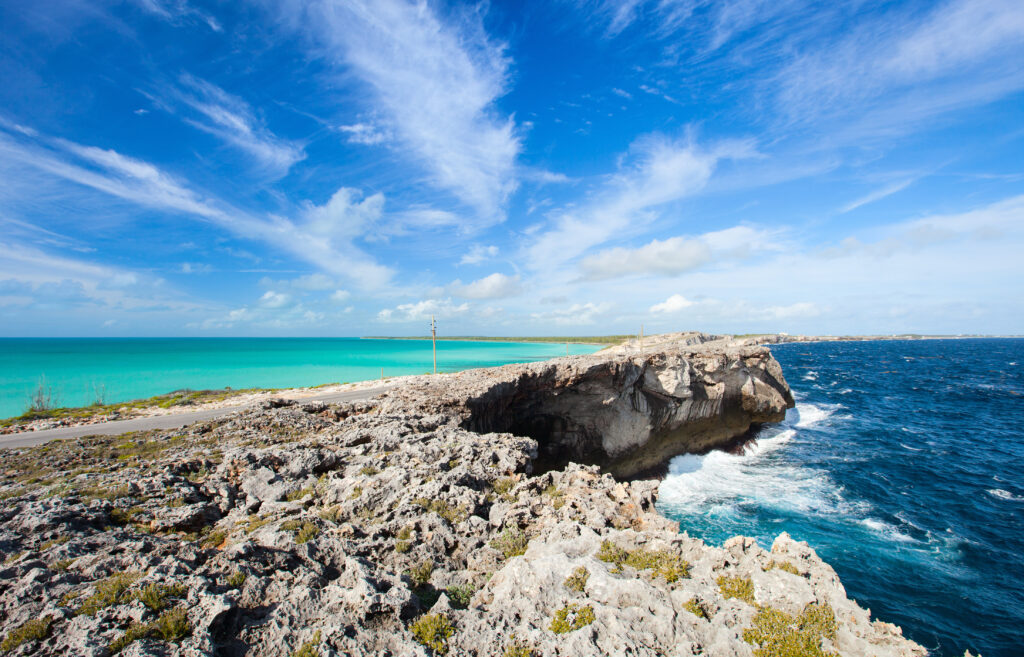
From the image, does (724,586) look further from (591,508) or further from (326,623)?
(326,623)

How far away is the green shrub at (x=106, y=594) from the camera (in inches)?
226

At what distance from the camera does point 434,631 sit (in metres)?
6.02

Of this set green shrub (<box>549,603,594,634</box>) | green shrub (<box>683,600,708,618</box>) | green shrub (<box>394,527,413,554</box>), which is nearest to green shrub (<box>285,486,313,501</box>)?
green shrub (<box>394,527,413,554</box>)

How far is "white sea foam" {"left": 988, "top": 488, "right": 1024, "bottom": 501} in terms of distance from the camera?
2241 centimetres

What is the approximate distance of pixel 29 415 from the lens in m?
25.4

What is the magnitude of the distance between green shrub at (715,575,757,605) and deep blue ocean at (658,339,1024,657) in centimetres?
1308

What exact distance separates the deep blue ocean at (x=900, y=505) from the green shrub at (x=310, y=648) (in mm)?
18870

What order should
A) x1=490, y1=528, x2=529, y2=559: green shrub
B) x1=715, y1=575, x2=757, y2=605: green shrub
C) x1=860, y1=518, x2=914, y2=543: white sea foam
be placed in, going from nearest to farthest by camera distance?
x1=715, y1=575, x2=757, y2=605: green shrub
x1=490, y1=528, x2=529, y2=559: green shrub
x1=860, y1=518, x2=914, y2=543: white sea foam

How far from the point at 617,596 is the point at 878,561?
18954 millimetres

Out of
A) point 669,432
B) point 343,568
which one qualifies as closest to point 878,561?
point 669,432

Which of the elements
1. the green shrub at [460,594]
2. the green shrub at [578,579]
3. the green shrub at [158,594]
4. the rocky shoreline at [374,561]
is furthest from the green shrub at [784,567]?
the green shrub at [158,594]

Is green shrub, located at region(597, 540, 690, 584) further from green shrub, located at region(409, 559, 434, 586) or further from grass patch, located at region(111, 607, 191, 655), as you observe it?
grass patch, located at region(111, 607, 191, 655)

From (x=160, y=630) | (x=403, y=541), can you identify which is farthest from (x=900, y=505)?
(x=160, y=630)

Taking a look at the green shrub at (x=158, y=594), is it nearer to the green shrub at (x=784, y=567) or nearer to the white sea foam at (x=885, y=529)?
the green shrub at (x=784, y=567)
